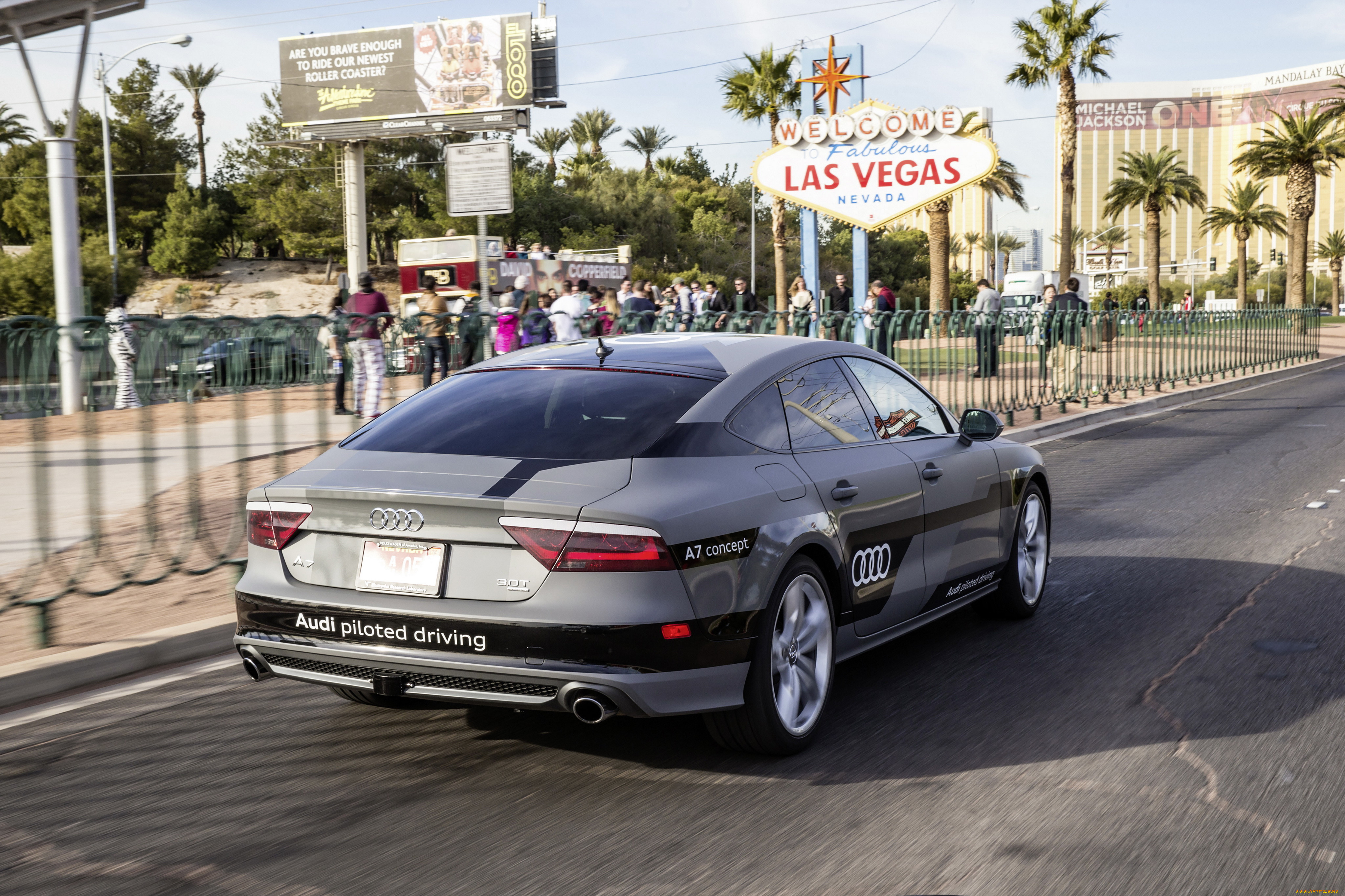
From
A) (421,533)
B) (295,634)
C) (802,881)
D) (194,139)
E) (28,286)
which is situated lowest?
(802,881)

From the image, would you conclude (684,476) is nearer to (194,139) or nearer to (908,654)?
(908,654)

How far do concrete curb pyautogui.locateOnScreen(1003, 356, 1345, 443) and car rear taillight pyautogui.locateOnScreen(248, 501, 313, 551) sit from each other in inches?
285

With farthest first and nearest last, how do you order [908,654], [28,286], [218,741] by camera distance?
1. [28,286]
2. [908,654]
3. [218,741]

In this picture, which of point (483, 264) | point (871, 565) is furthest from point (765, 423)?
point (483, 264)

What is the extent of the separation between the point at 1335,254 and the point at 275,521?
114m

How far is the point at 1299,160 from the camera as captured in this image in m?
53.0

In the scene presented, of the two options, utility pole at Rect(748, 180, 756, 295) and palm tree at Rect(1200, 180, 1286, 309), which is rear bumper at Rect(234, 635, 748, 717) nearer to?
utility pole at Rect(748, 180, 756, 295)

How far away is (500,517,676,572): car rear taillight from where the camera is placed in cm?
404

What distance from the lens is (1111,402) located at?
21781mm

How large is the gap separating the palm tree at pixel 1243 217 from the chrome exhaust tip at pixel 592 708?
77.0 meters

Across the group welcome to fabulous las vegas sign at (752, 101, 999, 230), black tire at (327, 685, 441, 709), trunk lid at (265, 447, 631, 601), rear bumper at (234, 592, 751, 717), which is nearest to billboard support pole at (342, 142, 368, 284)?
welcome to fabulous las vegas sign at (752, 101, 999, 230)

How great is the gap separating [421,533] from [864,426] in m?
2.09

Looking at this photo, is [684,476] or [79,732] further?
[79,732]

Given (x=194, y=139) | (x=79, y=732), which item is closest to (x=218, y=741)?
(x=79, y=732)
